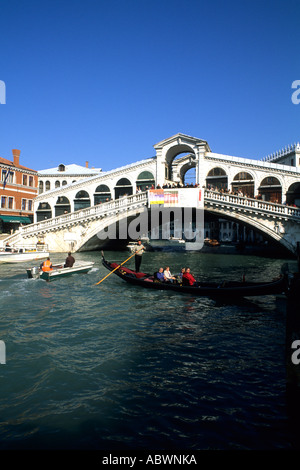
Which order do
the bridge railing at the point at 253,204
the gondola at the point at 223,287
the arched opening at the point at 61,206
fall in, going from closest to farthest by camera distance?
the gondola at the point at 223,287 → the bridge railing at the point at 253,204 → the arched opening at the point at 61,206

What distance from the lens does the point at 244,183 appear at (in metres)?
27.1

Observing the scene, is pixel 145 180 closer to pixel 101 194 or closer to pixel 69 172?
pixel 101 194

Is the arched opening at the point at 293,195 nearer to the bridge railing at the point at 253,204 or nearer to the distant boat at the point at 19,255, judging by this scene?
the bridge railing at the point at 253,204

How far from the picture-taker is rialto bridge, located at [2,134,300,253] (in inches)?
893

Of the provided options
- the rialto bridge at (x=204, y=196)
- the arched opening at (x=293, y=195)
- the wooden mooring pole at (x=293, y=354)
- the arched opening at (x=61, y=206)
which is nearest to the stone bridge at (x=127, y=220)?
the rialto bridge at (x=204, y=196)

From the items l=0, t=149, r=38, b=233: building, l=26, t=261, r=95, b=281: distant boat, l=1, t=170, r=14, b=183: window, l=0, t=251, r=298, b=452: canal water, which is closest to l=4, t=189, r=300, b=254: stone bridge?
l=0, t=149, r=38, b=233: building

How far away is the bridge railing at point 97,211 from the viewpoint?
83.6 ft

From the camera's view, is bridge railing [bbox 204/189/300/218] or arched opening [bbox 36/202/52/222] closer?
bridge railing [bbox 204/189/300/218]

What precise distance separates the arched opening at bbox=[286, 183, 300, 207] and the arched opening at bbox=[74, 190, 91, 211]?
59.7 feet

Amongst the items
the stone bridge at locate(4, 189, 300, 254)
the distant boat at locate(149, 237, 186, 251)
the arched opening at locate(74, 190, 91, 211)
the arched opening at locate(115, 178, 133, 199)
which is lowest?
the distant boat at locate(149, 237, 186, 251)

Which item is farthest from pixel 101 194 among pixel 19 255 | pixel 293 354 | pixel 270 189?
pixel 293 354

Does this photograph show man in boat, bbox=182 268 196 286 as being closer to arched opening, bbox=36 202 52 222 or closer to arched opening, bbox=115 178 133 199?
arched opening, bbox=115 178 133 199

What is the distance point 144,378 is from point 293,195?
2416 centimetres

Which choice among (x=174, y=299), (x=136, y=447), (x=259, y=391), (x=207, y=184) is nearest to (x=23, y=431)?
(x=136, y=447)
